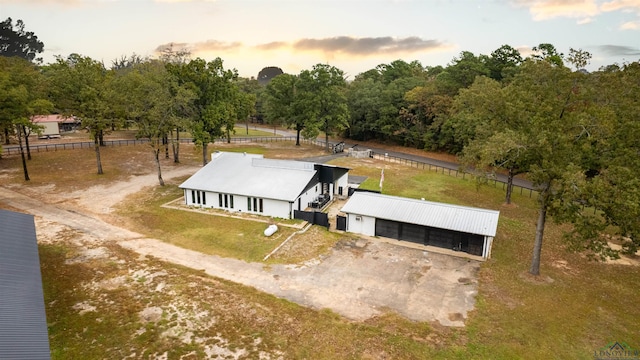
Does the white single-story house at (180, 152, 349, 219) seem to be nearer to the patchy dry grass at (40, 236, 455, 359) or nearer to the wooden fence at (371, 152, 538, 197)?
the patchy dry grass at (40, 236, 455, 359)

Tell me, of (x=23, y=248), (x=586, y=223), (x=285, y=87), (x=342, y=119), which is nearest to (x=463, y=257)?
(x=586, y=223)

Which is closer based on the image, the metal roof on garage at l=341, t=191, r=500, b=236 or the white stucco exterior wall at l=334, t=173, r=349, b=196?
the metal roof on garage at l=341, t=191, r=500, b=236

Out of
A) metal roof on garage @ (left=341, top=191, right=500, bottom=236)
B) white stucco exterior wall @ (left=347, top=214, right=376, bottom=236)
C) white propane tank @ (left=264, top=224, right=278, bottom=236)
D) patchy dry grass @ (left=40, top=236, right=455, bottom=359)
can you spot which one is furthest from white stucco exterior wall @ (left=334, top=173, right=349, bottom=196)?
patchy dry grass @ (left=40, top=236, right=455, bottom=359)

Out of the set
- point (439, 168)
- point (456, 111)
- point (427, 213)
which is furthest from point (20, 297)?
point (456, 111)

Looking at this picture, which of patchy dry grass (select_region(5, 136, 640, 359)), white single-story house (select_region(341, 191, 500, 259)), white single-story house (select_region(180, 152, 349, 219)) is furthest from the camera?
white single-story house (select_region(180, 152, 349, 219))

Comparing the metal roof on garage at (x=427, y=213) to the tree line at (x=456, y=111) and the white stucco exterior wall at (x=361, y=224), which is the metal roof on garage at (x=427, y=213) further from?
the tree line at (x=456, y=111)

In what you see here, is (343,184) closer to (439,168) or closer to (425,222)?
(425,222)

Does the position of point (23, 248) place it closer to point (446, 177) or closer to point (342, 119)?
point (446, 177)

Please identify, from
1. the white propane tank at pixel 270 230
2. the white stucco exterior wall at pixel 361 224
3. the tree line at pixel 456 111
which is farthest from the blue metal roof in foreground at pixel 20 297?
the tree line at pixel 456 111
